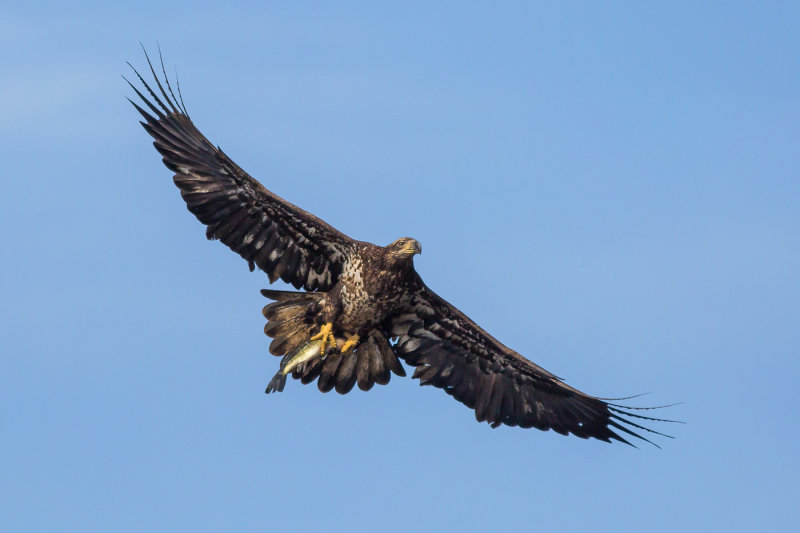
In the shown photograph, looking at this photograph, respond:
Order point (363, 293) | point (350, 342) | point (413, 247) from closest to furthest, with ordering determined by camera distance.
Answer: point (413, 247)
point (363, 293)
point (350, 342)

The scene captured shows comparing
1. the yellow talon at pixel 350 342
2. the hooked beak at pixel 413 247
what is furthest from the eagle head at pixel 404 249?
the yellow talon at pixel 350 342

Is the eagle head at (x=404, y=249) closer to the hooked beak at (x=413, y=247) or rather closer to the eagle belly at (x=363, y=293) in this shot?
the hooked beak at (x=413, y=247)

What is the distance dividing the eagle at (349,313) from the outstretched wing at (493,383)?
0.01 meters

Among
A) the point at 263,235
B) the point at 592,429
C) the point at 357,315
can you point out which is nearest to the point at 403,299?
the point at 357,315

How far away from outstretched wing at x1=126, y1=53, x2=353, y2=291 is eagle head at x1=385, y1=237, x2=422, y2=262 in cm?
68

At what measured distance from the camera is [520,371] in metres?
20.3

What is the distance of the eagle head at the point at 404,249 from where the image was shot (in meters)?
18.5

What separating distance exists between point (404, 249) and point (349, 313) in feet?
4.02

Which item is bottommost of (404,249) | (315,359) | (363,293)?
(315,359)

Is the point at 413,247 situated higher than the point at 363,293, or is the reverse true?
the point at 413,247

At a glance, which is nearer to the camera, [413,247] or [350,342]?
[413,247]

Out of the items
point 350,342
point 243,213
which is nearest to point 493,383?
point 350,342

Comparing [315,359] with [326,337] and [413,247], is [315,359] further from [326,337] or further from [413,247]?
[413,247]

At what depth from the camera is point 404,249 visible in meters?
18.5
